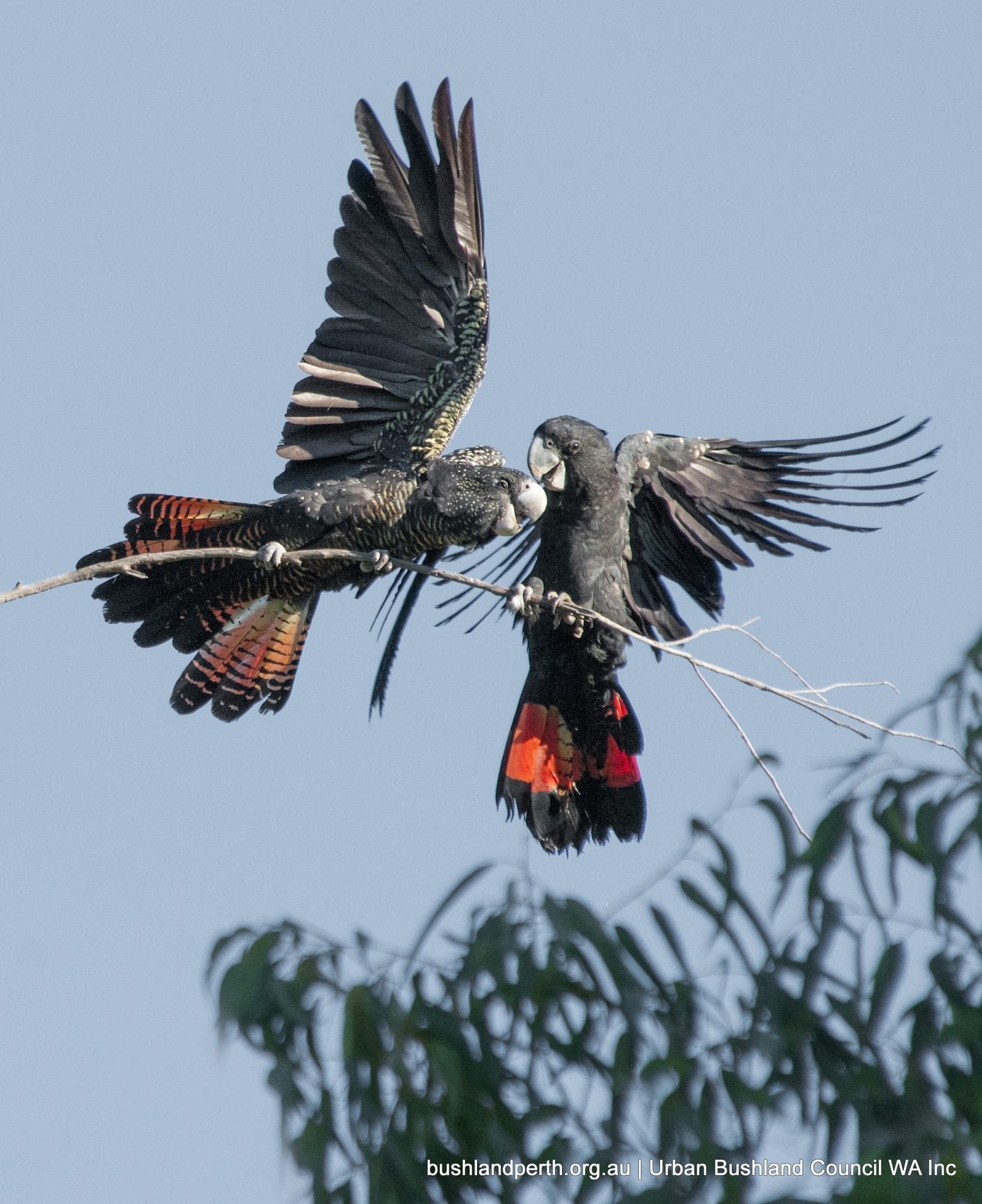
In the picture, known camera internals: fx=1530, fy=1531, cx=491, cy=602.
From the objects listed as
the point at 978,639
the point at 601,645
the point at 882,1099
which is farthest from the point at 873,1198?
the point at 601,645

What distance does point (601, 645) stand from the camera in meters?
5.09

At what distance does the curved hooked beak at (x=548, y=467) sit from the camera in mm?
5180

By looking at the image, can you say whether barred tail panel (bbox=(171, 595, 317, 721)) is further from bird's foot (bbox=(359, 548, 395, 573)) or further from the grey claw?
the grey claw

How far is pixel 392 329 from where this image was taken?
5355 millimetres

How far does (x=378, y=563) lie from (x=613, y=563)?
830 millimetres

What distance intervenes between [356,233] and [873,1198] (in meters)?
4.03

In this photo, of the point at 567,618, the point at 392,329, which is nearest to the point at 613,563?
the point at 567,618

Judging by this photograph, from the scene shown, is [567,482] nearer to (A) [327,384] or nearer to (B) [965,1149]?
(A) [327,384]

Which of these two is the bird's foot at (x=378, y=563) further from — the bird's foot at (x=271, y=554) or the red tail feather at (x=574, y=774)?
the red tail feather at (x=574, y=774)

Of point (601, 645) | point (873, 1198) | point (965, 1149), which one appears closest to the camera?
point (873, 1198)

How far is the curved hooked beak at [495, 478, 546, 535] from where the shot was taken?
16.6 feet

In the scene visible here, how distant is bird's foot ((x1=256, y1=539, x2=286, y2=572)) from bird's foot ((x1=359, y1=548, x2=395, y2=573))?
0.88ft

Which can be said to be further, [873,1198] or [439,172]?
[439,172]

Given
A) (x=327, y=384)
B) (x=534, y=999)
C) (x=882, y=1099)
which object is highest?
(x=327, y=384)
